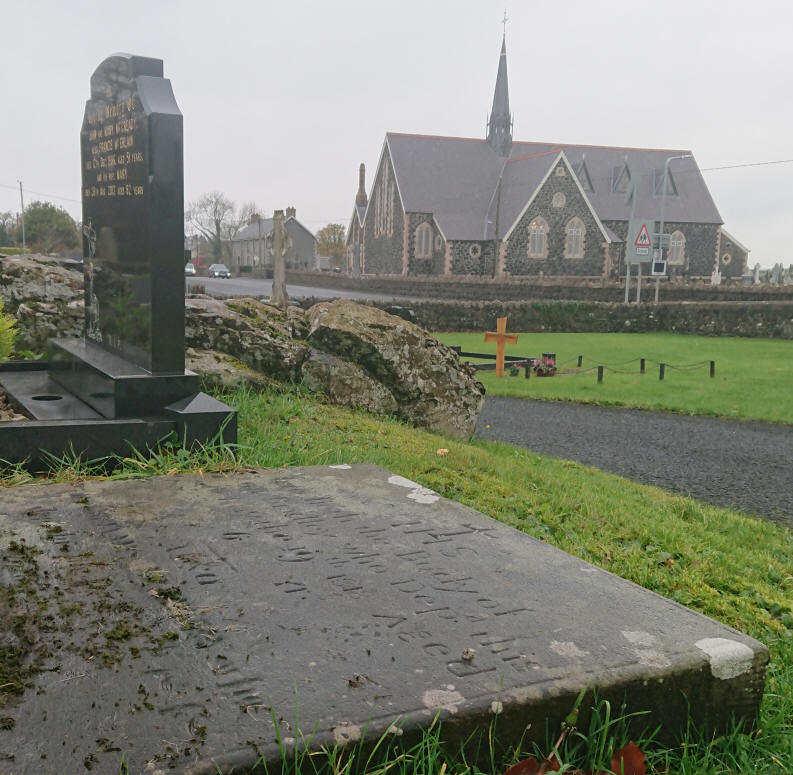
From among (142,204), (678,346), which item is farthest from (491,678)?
(678,346)


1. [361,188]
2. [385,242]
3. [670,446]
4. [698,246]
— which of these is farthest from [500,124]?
[670,446]

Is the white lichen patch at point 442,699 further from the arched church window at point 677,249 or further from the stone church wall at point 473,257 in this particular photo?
the arched church window at point 677,249

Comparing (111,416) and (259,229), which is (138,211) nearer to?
(111,416)

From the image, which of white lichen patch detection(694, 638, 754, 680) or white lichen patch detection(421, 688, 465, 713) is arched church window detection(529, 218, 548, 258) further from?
white lichen patch detection(421, 688, 465, 713)

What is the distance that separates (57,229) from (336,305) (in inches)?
2241

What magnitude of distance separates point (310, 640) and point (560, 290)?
35.3 metres

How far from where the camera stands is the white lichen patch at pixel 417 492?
13.0 ft

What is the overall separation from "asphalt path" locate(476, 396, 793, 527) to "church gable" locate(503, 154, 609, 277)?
125 feet

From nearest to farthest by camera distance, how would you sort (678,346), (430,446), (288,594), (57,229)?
(288,594)
(430,446)
(678,346)
(57,229)

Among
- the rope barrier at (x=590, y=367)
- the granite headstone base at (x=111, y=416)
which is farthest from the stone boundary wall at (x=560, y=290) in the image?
the granite headstone base at (x=111, y=416)

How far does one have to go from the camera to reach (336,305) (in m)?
9.21

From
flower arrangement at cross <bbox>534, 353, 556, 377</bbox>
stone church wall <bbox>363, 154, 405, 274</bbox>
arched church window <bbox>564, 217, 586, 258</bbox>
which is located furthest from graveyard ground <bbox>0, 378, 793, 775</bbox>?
stone church wall <bbox>363, 154, 405, 274</bbox>

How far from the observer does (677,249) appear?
2247 inches

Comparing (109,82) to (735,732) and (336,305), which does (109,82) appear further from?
(735,732)
